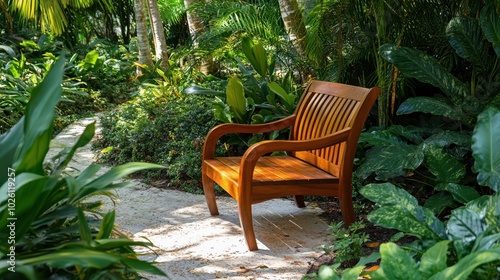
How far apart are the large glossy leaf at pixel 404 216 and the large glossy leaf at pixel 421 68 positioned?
2.19 metres

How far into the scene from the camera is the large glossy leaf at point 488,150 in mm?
3707

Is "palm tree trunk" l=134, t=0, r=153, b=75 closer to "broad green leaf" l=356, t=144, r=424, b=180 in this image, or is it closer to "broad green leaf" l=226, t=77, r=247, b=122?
"broad green leaf" l=226, t=77, r=247, b=122

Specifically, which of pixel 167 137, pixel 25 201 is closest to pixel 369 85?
pixel 167 137

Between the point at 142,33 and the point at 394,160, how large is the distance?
296 inches

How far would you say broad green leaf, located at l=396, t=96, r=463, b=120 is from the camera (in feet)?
17.9

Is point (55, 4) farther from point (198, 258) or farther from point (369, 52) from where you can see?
point (198, 258)

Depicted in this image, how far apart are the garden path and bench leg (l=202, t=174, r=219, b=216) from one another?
0.07 meters

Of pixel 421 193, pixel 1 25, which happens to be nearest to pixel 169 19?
pixel 1 25

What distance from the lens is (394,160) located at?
520 centimetres

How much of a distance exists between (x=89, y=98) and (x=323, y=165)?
256 inches

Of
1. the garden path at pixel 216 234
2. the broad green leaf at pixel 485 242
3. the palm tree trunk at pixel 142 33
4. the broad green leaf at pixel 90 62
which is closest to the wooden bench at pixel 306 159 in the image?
the garden path at pixel 216 234

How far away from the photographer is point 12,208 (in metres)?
2.33

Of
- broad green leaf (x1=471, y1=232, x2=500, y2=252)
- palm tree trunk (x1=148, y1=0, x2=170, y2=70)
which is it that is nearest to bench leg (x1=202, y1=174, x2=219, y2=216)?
broad green leaf (x1=471, y1=232, x2=500, y2=252)

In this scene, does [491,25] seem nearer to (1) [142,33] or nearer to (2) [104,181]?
(2) [104,181]
